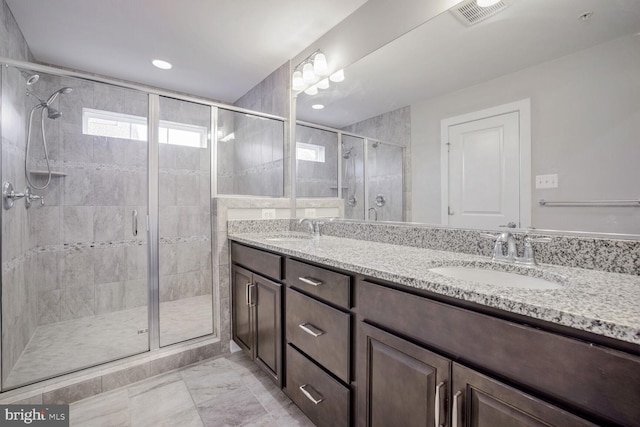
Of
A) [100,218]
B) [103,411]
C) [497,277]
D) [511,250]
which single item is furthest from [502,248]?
[100,218]

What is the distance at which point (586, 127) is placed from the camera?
0.99 metres

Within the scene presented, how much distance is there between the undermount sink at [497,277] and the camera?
37.1 inches

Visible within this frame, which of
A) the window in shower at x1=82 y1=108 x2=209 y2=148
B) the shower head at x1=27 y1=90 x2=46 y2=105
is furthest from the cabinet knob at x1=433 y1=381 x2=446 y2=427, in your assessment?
the shower head at x1=27 y1=90 x2=46 y2=105

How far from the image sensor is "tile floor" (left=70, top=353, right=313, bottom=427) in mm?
1441

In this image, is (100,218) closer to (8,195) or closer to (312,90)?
(8,195)

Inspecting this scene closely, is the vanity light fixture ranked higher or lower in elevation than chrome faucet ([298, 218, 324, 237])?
higher

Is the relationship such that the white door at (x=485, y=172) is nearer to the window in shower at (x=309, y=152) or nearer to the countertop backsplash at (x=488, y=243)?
the countertop backsplash at (x=488, y=243)

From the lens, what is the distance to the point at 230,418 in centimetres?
146

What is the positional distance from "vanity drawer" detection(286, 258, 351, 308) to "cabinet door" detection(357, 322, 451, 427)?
0.42ft

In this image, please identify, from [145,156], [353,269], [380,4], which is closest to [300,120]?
[380,4]

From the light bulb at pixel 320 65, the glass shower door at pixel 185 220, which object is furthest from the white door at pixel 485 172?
the glass shower door at pixel 185 220

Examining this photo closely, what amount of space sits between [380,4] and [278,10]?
65 cm

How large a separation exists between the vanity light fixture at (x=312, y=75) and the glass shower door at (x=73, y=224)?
1.14 metres

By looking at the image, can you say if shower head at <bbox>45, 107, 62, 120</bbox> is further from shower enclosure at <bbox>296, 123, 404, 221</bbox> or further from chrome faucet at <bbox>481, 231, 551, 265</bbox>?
chrome faucet at <bbox>481, 231, 551, 265</bbox>
